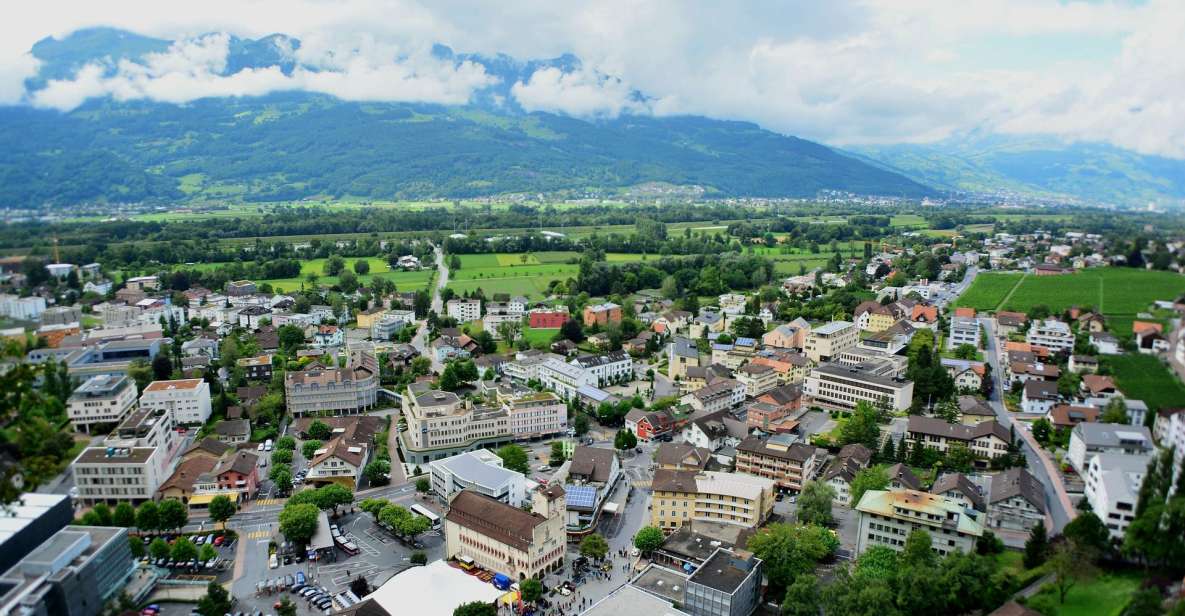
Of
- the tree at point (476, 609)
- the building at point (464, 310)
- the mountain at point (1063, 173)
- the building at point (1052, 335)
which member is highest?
the mountain at point (1063, 173)

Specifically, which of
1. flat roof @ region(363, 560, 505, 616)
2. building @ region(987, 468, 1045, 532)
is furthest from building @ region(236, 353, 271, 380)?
building @ region(987, 468, 1045, 532)

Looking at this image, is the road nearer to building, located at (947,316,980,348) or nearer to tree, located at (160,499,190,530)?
building, located at (947,316,980,348)

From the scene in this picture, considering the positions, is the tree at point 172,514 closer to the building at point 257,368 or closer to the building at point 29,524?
the building at point 29,524

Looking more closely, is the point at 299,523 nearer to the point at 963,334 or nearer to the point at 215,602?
the point at 215,602

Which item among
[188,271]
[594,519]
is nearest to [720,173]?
[188,271]

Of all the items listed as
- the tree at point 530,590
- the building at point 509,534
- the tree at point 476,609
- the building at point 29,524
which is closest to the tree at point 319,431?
the building at point 29,524

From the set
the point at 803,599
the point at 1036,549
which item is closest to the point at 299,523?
the point at 803,599

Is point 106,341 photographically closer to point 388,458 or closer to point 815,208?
point 388,458
